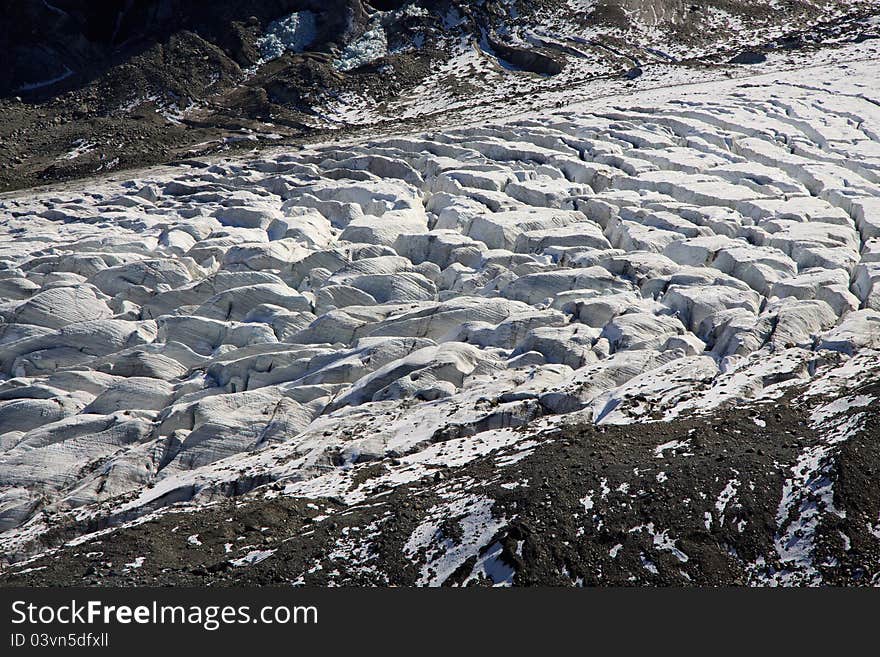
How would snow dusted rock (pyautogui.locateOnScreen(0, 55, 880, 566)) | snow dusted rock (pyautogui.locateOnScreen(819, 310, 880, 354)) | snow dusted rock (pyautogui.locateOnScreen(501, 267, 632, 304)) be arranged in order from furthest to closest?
snow dusted rock (pyautogui.locateOnScreen(501, 267, 632, 304)) < snow dusted rock (pyautogui.locateOnScreen(819, 310, 880, 354)) < snow dusted rock (pyautogui.locateOnScreen(0, 55, 880, 566))

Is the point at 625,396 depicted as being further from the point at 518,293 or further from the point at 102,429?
the point at 102,429

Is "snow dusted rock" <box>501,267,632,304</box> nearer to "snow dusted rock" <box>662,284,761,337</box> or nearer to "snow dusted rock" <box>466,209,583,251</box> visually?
"snow dusted rock" <box>662,284,761,337</box>

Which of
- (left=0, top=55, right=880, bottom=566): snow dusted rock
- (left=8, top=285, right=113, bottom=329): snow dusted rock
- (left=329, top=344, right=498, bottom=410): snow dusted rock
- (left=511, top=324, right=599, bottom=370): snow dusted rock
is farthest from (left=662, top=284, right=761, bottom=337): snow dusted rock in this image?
(left=8, top=285, right=113, bottom=329): snow dusted rock

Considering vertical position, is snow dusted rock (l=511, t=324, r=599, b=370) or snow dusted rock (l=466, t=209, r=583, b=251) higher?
snow dusted rock (l=466, t=209, r=583, b=251)

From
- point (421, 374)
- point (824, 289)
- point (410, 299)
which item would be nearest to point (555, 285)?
point (410, 299)

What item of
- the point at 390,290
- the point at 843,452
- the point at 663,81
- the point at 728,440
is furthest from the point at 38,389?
the point at 663,81

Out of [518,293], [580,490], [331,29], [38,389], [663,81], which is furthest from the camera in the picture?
[331,29]

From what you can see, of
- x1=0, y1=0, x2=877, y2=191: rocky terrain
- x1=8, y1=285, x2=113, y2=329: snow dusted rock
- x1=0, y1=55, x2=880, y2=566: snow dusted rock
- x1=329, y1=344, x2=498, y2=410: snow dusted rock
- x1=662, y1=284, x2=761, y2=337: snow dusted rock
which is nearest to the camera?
x1=0, y1=55, x2=880, y2=566: snow dusted rock
